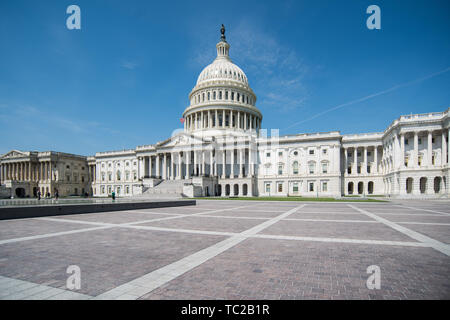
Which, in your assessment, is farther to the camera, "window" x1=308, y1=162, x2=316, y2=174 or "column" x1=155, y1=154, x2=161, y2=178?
"column" x1=155, y1=154, x2=161, y2=178

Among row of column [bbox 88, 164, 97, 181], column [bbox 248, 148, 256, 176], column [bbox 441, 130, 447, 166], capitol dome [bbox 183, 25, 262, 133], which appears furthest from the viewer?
row of column [bbox 88, 164, 97, 181]

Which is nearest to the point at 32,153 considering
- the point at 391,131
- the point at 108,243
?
the point at 108,243

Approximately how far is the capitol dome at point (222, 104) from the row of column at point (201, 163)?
12.4 m

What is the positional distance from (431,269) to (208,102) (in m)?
75.4

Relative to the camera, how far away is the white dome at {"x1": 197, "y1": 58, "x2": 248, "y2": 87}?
83.3 metres

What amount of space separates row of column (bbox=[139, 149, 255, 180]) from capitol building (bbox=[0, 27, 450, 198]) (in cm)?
30

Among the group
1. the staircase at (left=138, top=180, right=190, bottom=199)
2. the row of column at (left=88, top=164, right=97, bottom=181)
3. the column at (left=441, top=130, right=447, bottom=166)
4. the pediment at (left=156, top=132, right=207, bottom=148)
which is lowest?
the staircase at (left=138, top=180, right=190, bottom=199)

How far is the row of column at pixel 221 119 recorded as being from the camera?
76.6 meters

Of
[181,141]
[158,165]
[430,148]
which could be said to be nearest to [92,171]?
[158,165]

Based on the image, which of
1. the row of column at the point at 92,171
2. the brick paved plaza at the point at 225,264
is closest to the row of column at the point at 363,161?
the brick paved plaza at the point at 225,264

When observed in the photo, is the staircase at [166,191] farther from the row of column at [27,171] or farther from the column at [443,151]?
the column at [443,151]

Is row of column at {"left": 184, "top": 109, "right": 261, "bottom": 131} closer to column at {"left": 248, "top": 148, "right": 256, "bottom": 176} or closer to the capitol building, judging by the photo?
the capitol building

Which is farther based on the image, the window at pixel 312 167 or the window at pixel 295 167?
the window at pixel 295 167

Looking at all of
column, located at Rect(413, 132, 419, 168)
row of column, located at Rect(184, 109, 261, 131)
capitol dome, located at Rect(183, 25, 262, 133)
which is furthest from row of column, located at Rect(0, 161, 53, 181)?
column, located at Rect(413, 132, 419, 168)
